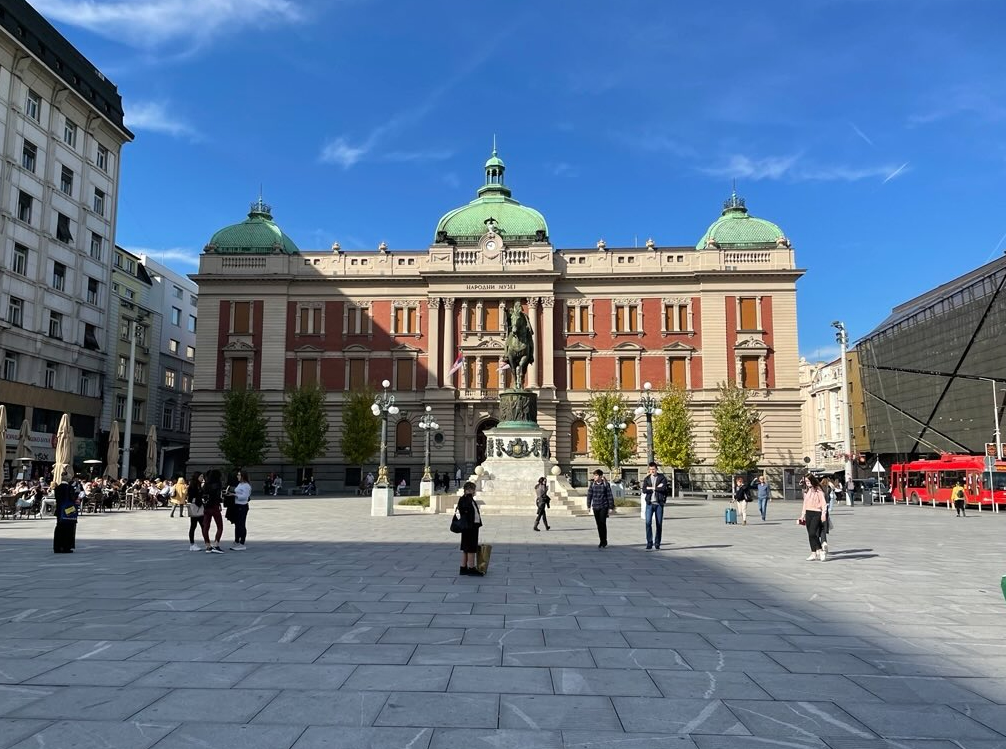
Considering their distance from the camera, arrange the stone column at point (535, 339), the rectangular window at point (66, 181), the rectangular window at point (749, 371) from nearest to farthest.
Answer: the rectangular window at point (66, 181), the stone column at point (535, 339), the rectangular window at point (749, 371)

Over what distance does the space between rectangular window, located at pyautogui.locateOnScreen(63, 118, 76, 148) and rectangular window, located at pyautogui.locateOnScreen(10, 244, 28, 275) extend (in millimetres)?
8683

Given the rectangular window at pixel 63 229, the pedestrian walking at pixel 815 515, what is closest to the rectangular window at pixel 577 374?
the rectangular window at pixel 63 229

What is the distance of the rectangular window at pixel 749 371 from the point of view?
55.7m

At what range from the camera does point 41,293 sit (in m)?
44.6

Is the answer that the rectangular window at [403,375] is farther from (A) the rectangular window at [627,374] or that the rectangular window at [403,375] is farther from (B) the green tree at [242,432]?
(A) the rectangular window at [627,374]

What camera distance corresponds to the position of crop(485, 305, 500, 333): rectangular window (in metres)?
56.4

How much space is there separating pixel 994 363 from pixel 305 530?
54.6m

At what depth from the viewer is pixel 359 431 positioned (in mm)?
54312

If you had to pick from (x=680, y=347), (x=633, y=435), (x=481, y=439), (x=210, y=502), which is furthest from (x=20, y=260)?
(x=680, y=347)

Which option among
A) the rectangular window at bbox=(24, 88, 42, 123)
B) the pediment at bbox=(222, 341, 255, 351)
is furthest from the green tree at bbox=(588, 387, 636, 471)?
the rectangular window at bbox=(24, 88, 42, 123)

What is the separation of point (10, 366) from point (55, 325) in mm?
4900

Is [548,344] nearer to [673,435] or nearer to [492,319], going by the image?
[492,319]

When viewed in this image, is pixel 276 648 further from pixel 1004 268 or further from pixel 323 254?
pixel 1004 268

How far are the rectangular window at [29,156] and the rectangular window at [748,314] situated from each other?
49454 millimetres
